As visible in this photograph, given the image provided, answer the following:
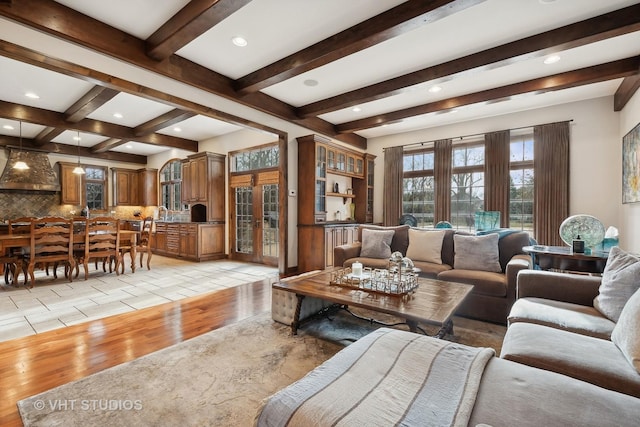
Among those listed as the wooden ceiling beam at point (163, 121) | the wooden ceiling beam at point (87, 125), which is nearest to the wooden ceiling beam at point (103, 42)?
the wooden ceiling beam at point (163, 121)

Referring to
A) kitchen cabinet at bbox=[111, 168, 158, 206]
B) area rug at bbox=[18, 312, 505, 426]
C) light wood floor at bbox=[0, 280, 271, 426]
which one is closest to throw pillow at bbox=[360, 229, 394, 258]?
area rug at bbox=[18, 312, 505, 426]

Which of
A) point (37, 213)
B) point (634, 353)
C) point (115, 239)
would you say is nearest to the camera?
point (634, 353)

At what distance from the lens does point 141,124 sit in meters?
6.20

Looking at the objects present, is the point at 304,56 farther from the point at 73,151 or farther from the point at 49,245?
the point at 73,151

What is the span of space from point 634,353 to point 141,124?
7462mm

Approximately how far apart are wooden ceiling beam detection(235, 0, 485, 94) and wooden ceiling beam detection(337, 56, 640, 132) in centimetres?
238

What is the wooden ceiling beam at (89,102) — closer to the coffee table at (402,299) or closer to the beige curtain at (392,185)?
the coffee table at (402,299)

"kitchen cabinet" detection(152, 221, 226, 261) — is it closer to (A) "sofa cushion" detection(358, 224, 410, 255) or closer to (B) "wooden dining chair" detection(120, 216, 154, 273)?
(B) "wooden dining chair" detection(120, 216, 154, 273)

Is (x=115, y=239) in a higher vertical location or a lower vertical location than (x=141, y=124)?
lower

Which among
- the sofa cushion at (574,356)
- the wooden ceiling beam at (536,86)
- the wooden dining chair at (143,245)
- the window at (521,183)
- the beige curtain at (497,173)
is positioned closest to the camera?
the sofa cushion at (574,356)

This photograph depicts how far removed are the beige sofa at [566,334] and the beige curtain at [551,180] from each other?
3.21 meters

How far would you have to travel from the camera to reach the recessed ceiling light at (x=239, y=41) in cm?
312

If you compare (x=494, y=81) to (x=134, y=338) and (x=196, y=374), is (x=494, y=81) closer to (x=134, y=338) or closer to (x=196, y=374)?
(x=196, y=374)

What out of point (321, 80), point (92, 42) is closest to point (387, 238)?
point (321, 80)
